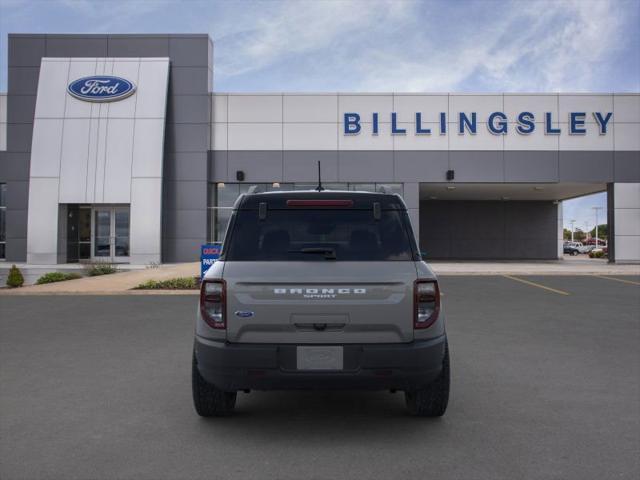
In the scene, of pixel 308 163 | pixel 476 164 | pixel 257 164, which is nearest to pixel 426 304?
pixel 308 163

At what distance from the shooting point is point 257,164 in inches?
1042

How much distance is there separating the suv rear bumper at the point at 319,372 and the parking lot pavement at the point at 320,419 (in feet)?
1.56

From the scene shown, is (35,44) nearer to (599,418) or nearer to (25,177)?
(25,177)

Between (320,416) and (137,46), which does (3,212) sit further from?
(320,416)

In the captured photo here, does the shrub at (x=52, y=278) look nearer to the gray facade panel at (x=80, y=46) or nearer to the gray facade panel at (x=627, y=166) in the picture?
the gray facade panel at (x=80, y=46)

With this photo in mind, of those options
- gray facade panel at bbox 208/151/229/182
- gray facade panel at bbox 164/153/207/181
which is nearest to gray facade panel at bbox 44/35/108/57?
gray facade panel at bbox 164/153/207/181

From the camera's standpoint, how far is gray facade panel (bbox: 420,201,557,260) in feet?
125

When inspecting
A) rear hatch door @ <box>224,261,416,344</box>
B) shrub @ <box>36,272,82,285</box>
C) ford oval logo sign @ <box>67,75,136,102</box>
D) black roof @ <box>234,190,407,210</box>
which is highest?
ford oval logo sign @ <box>67,75,136,102</box>

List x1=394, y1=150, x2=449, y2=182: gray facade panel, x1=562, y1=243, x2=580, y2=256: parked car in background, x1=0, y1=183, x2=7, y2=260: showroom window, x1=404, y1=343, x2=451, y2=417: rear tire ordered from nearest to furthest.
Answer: x1=404, y1=343, x2=451, y2=417: rear tire → x1=394, y1=150, x2=449, y2=182: gray facade panel → x1=0, y1=183, x2=7, y2=260: showroom window → x1=562, y1=243, x2=580, y2=256: parked car in background

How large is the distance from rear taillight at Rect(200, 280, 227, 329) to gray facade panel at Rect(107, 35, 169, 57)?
83.0 feet

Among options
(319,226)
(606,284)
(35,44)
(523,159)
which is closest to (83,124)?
→ (35,44)

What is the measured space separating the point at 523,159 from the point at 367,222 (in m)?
24.6

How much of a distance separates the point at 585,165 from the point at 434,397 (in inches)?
1013

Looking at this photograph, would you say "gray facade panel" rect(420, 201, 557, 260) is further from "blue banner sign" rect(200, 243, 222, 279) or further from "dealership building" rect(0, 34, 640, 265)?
"blue banner sign" rect(200, 243, 222, 279)
